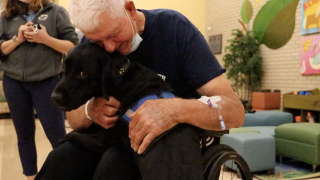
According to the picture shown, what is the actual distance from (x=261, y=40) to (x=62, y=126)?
4296 millimetres

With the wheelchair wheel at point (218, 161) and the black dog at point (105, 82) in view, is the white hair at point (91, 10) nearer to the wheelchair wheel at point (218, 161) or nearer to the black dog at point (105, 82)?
the black dog at point (105, 82)

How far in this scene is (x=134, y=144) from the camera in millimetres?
895

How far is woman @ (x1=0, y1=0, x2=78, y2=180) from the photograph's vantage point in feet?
5.42

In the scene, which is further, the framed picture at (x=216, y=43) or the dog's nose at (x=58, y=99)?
the framed picture at (x=216, y=43)

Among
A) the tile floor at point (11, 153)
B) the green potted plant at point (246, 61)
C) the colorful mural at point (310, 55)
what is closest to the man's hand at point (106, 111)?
the tile floor at point (11, 153)

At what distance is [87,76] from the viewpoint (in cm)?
96

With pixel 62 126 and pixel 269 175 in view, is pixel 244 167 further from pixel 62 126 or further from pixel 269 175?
pixel 269 175

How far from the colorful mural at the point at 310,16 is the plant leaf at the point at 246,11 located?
1058 millimetres

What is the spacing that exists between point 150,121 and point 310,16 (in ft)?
14.0

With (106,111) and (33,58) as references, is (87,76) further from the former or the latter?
(33,58)

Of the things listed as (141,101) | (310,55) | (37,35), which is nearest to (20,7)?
(37,35)

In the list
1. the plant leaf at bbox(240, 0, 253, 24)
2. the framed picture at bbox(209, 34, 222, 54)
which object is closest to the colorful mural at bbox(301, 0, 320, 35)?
the plant leaf at bbox(240, 0, 253, 24)

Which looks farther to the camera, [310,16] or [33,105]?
[310,16]

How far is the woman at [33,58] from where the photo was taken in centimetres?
165
